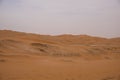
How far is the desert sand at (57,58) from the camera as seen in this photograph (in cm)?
530

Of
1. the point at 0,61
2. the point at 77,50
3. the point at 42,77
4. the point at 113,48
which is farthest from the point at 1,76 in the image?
the point at 113,48

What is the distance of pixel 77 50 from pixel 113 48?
3126 mm

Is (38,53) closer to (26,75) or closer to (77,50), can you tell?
(77,50)

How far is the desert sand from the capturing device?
530 cm

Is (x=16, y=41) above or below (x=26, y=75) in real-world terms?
above

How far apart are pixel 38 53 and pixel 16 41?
185 centimetres

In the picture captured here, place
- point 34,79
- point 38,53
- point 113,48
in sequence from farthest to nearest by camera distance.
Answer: point 113,48, point 38,53, point 34,79

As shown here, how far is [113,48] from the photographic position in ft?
40.5

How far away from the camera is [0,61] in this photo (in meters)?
6.69

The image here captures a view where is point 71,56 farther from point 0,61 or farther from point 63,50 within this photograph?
point 0,61

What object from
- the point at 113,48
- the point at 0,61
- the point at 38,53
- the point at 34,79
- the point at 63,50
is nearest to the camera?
the point at 34,79

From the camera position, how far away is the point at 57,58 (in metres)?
8.74

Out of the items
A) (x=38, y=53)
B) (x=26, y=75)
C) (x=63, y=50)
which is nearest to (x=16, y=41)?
(x=38, y=53)

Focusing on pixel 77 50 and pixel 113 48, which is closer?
pixel 77 50
